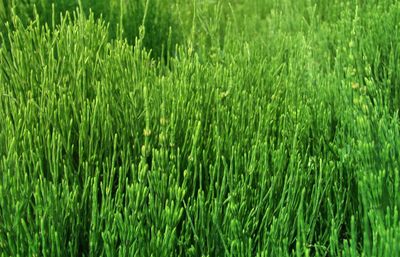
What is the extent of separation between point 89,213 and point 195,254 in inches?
14.2

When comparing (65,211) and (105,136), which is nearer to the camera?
(65,211)

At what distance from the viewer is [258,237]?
1983 mm

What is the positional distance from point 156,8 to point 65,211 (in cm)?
279

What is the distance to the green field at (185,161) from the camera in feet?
6.04

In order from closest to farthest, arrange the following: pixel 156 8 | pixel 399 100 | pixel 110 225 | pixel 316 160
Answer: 1. pixel 110 225
2. pixel 316 160
3. pixel 399 100
4. pixel 156 8

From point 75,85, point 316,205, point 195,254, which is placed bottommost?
point 195,254

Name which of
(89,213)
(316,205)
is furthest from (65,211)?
(316,205)

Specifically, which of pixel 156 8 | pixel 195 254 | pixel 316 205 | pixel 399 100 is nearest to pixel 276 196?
pixel 316 205

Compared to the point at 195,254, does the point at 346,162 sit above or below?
above

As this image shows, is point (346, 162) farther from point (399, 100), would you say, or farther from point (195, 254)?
point (399, 100)

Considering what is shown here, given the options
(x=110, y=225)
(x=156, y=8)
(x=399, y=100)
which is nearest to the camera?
(x=110, y=225)

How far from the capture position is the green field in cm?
184

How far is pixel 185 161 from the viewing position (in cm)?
231

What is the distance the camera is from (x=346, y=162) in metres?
2.24
